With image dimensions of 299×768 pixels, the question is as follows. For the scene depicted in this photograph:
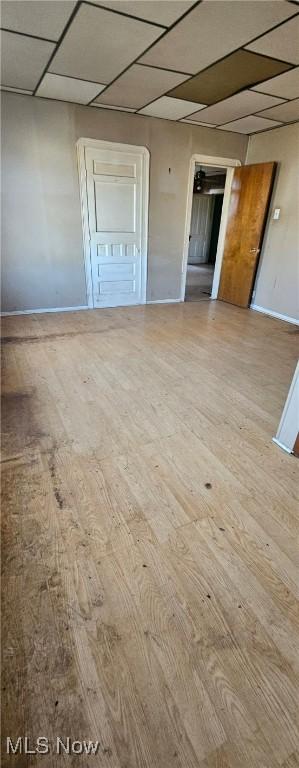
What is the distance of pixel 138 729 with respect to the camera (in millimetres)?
948

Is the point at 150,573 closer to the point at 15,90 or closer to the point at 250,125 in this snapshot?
the point at 15,90

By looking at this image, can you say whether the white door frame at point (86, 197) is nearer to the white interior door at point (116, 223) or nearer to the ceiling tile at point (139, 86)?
the white interior door at point (116, 223)

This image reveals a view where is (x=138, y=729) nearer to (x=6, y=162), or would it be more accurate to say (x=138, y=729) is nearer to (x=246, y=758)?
(x=246, y=758)

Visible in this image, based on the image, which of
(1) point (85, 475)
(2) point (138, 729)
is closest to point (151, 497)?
(1) point (85, 475)

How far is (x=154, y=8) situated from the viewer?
2043 mm

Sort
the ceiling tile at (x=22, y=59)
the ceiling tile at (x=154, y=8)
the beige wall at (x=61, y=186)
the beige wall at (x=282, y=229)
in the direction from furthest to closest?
the beige wall at (x=282, y=229), the beige wall at (x=61, y=186), the ceiling tile at (x=22, y=59), the ceiling tile at (x=154, y=8)

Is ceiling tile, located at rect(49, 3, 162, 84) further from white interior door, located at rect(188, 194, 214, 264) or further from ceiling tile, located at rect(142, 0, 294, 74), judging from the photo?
white interior door, located at rect(188, 194, 214, 264)

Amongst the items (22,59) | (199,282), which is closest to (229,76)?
(22,59)

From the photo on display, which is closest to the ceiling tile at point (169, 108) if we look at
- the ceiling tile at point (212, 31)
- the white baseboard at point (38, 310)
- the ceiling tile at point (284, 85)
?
the ceiling tile at point (284, 85)

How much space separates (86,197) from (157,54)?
76.2 inches

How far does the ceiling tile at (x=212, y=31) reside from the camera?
6.60 feet

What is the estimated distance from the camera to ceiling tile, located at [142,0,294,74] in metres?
2.01

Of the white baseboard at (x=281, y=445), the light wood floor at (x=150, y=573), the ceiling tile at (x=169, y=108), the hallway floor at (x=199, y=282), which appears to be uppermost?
the ceiling tile at (x=169, y=108)

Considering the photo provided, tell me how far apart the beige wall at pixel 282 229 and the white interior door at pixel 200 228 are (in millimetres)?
5773
